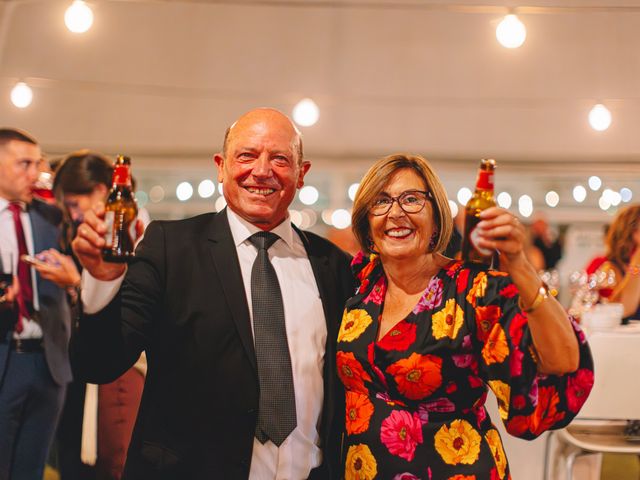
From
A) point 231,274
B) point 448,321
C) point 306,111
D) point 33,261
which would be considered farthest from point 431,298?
Answer: point 306,111

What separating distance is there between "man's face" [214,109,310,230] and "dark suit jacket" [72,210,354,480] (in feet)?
0.50

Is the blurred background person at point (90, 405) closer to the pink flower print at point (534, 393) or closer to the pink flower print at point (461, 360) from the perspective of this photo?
the pink flower print at point (461, 360)

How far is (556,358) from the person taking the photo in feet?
5.25

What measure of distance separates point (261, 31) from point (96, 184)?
3975mm

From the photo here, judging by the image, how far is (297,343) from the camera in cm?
181

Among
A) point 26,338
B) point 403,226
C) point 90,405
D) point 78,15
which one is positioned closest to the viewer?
point 403,226

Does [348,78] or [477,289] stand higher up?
[348,78]

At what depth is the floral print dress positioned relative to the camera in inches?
65.8

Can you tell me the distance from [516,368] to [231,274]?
758mm

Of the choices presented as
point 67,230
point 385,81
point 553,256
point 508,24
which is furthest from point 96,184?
point 553,256

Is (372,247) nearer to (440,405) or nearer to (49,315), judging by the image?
(440,405)

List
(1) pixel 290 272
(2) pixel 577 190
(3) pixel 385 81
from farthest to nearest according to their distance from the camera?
(2) pixel 577 190 < (3) pixel 385 81 < (1) pixel 290 272

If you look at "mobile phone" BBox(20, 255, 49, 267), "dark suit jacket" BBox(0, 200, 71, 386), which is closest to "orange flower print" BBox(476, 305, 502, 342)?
"mobile phone" BBox(20, 255, 49, 267)

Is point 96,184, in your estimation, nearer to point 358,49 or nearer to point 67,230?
point 67,230
